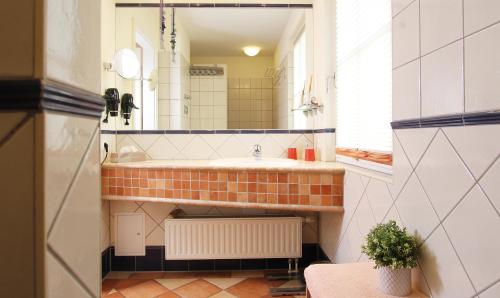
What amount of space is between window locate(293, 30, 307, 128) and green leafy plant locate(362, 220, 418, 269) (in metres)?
1.58

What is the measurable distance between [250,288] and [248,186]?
750mm

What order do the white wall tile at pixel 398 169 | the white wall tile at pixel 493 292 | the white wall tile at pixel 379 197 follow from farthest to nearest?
the white wall tile at pixel 379 197
the white wall tile at pixel 398 169
the white wall tile at pixel 493 292

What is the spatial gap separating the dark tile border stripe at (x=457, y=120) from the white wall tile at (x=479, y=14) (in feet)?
0.65

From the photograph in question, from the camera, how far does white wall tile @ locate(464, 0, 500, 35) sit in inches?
27.0

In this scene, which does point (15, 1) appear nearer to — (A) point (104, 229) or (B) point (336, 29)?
(B) point (336, 29)

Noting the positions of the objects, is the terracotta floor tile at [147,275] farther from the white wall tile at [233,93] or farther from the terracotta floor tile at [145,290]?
the white wall tile at [233,93]

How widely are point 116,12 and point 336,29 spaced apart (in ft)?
5.41

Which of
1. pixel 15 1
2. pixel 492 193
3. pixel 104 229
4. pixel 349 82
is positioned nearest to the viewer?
pixel 15 1

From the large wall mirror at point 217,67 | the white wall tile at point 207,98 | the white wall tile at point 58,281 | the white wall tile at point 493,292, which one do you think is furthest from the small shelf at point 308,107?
the white wall tile at point 58,281

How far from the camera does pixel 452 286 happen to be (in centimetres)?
82

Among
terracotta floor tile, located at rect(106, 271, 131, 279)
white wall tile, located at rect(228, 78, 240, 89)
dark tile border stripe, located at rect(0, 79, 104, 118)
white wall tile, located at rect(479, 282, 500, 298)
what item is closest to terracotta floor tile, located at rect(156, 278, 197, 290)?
terracotta floor tile, located at rect(106, 271, 131, 279)

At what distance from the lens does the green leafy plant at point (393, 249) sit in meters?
0.93

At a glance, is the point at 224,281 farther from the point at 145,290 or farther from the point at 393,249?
the point at 393,249

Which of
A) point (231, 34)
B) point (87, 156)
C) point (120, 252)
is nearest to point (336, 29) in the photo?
point (231, 34)
